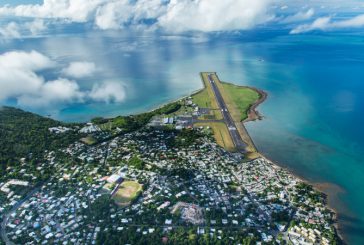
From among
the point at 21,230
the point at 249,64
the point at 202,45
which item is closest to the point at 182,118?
the point at 21,230

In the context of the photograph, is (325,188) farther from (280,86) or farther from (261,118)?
(280,86)

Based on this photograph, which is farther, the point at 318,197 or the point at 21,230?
the point at 318,197

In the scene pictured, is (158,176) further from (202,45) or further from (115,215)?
(202,45)

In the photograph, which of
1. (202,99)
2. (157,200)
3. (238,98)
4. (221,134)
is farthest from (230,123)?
(157,200)

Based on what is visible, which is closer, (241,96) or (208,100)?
(208,100)

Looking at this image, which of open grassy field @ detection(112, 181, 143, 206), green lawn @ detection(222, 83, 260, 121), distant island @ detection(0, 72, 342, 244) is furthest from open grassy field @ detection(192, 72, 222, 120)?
open grassy field @ detection(112, 181, 143, 206)

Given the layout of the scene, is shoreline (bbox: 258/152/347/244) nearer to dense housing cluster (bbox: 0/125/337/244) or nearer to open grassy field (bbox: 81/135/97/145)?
dense housing cluster (bbox: 0/125/337/244)
